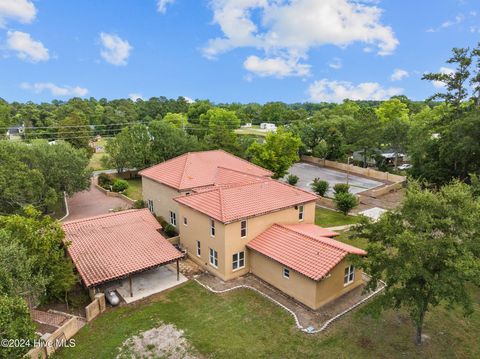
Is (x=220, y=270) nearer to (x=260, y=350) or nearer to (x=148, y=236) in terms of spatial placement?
(x=148, y=236)

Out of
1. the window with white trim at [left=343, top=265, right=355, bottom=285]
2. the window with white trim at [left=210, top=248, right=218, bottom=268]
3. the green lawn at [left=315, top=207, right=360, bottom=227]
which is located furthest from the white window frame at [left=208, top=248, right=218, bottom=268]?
the green lawn at [left=315, top=207, right=360, bottom=227]

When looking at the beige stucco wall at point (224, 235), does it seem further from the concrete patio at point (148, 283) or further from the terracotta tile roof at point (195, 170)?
the terracotta tile roof at point (195, 170)

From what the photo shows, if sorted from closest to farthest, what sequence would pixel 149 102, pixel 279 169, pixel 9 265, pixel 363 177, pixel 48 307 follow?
1. pixel 9 265
2. pixel 48 307
3. pixel 279 169
4. pixel 363 177
5. pixel 149 102

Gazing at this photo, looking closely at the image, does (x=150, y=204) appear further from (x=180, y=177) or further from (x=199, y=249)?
(x=199, y=249)

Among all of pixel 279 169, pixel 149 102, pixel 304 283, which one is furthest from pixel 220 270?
pixel 149 102

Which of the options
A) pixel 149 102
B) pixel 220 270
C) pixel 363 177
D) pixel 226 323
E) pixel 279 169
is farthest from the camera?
pixel 149 102

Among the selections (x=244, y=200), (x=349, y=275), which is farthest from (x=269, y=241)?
(x=349, y=275)

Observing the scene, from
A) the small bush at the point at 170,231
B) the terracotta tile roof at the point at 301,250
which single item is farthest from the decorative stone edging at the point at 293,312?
the small bush at the point at 170,231
